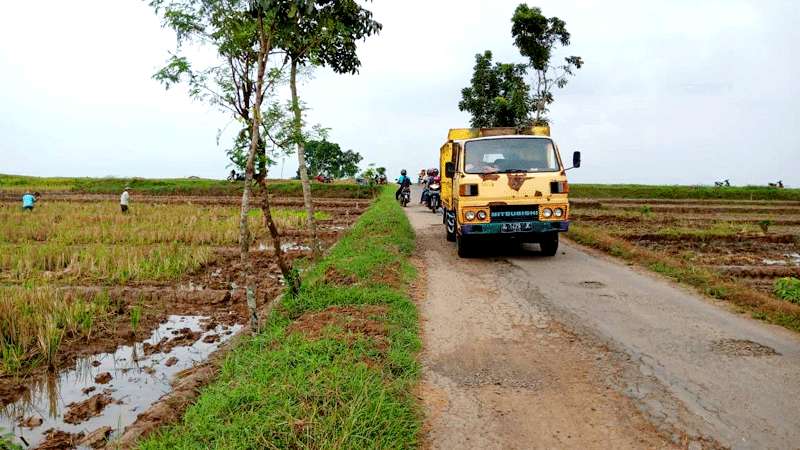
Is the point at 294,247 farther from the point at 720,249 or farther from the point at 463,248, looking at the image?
the point at 720,249

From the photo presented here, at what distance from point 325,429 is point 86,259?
8.79 meters

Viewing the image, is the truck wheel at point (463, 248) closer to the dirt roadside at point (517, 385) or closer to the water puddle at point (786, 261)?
the dirt roadside at point (517, 385)

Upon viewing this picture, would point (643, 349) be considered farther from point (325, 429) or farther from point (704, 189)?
point (704, 189)

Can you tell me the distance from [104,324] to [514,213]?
662 centimetres

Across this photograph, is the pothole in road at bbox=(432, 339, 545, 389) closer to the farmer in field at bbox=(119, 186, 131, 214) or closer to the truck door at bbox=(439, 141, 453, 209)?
the truck door at bbox=(439, 141, 453, 209)

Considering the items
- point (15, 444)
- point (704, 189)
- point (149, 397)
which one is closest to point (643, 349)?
point (149, 397)

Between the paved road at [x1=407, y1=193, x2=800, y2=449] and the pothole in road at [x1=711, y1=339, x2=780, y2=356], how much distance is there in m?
0.02

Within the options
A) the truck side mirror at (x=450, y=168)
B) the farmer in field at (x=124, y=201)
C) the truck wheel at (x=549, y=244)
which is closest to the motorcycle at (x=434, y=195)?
the truck side mirror at (x=450, y=168)

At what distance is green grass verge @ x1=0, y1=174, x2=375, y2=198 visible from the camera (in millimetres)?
36688

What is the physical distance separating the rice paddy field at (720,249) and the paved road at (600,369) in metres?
0.59

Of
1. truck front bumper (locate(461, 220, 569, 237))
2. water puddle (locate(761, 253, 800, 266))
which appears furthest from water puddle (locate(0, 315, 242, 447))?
water puddle (locate(761, 253, 800, 266))

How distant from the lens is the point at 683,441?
345cm

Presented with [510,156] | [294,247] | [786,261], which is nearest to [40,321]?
[510,156]

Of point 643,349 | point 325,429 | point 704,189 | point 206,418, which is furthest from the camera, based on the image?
point 704,189
